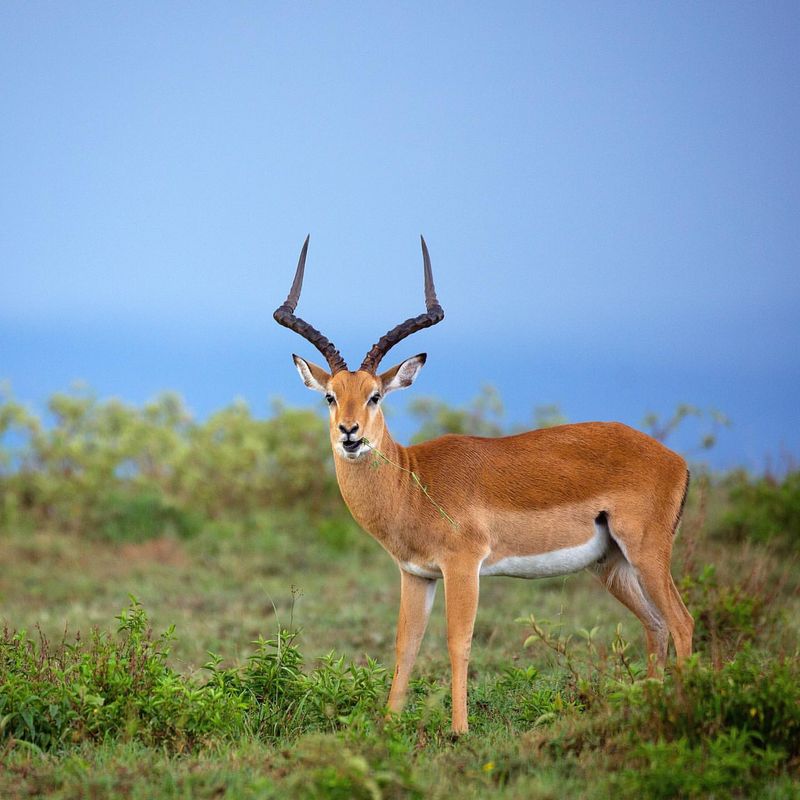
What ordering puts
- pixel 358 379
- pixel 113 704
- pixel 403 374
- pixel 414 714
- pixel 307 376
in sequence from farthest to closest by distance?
pixel 307 376 < pixel 403 374 < pixel 358 379 < pixel 414 714 < pixel 113 704

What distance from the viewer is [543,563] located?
698cm

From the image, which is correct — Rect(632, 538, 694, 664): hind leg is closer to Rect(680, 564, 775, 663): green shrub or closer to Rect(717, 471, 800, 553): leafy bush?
Rect(680, 564, 775, 663): green shrub

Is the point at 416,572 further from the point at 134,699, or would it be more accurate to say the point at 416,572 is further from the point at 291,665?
the point at 134,699

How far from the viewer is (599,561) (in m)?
7.31

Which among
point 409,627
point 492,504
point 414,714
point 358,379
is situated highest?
point 358,379

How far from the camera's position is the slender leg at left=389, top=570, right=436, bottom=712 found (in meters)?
6.81

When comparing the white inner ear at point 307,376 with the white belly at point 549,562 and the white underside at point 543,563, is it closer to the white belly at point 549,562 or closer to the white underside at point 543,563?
the white underside at point 543,563

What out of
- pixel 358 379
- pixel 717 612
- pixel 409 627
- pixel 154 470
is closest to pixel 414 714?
pixel 409 627

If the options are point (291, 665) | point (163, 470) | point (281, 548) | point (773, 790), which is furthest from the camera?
point (163, 470)

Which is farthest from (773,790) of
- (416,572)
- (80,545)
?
(80,545)

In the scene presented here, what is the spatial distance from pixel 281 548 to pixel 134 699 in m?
8.49

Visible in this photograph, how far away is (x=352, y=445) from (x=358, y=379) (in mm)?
463

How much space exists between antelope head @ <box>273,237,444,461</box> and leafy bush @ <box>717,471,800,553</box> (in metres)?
7.50

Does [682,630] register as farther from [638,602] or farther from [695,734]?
[695,734]
